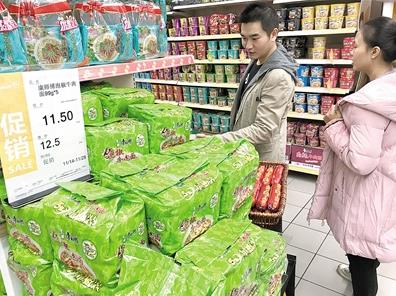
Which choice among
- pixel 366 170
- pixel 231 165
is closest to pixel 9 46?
pixel 231 165

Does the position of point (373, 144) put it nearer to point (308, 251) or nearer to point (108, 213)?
point (108, 213)

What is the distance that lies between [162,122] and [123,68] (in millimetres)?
259

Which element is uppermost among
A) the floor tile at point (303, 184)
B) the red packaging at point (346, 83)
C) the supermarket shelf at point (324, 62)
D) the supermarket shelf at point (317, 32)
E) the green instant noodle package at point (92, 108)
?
the supermarket shelf at point (317, 32)

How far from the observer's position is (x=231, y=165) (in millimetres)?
1074

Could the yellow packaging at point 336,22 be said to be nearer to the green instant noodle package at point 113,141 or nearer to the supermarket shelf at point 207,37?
the supermarket shelf at point 207,37

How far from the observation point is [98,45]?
116 centimetres

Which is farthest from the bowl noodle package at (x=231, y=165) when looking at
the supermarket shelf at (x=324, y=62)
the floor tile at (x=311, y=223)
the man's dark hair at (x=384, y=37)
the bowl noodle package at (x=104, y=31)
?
the supermarket shelf at (x=324, y=62)

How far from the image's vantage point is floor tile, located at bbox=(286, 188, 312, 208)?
3289 mm

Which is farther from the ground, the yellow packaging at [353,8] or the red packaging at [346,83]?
the yellow packaging at [353,8]

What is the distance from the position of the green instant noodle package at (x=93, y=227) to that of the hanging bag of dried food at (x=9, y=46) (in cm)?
41

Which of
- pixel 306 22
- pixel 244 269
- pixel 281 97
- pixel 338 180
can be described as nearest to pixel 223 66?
pixel 306 22

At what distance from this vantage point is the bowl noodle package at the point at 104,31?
3.70ft

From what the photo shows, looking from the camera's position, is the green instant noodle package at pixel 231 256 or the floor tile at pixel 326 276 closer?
the green instant noodle package at pixel 231 256

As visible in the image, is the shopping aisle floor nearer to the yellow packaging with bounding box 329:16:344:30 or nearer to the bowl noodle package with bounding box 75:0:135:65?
the yellow packaging with bounding box 329:16:344:30
